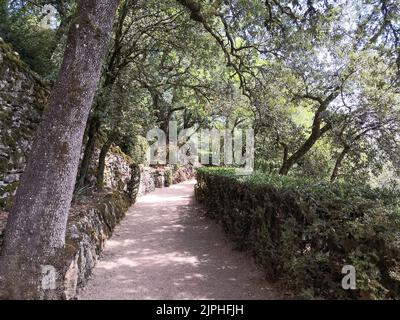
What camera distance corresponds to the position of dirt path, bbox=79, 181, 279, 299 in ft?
15.7

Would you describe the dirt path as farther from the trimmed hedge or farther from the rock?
the rock

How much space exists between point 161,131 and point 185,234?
14422 mm

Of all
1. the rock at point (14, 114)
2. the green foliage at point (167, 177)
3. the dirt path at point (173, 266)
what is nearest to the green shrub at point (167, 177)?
the green foliage at point (167, 177)

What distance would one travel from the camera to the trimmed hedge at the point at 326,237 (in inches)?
117

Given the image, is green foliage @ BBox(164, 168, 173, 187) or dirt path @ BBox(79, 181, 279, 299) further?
green foliage @ BBox(164, 168, 173, 187)

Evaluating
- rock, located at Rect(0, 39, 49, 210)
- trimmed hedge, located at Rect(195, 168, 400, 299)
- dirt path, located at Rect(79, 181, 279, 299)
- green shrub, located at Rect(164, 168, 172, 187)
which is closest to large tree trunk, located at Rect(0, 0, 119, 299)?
dirt path, located at Rect(79, 181, 279, 299)

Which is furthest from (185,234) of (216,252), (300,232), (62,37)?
(62,37)

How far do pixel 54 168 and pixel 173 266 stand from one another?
2882 millimetres

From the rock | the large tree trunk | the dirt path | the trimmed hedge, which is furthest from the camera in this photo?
the rock

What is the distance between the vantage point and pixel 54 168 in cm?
402

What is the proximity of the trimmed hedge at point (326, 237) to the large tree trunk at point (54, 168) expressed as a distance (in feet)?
9.30

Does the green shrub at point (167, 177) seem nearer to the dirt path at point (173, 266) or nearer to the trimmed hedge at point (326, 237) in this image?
the dirt path at point (173, 266)

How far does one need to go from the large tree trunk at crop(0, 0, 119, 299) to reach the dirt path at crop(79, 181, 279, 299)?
41.1 inches
